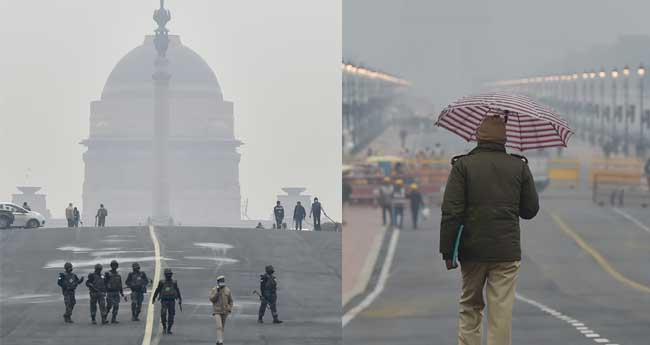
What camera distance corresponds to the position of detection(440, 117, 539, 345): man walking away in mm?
11102

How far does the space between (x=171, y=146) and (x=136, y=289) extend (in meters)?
48.1

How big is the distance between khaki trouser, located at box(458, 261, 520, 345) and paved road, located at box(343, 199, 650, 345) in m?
17.6

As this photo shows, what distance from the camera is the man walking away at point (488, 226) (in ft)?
36.4

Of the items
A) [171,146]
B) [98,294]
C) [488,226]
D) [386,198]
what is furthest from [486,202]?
[171,146]

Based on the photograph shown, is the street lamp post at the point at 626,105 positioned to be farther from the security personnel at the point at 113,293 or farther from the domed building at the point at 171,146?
the domed building at the point at 171,146

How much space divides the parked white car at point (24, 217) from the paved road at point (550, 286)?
213ft

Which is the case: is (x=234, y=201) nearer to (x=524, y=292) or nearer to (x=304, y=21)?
(x=304, y=21)

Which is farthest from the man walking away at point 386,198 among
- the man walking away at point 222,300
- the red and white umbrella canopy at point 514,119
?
the red and white umbrella canopy at point 514,119

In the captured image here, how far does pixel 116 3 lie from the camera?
107250 mm

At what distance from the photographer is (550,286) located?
33.7 metres

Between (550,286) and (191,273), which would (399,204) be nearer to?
(550,286)

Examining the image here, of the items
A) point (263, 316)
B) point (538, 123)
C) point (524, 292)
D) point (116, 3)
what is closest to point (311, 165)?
point (263, 316)

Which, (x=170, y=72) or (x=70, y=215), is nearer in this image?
(x=70, y=215)

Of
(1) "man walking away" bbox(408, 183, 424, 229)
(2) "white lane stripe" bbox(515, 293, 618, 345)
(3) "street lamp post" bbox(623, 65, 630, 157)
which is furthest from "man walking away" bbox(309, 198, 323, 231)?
(1) "man walking away" bbox(408, 183, 424, 229)
